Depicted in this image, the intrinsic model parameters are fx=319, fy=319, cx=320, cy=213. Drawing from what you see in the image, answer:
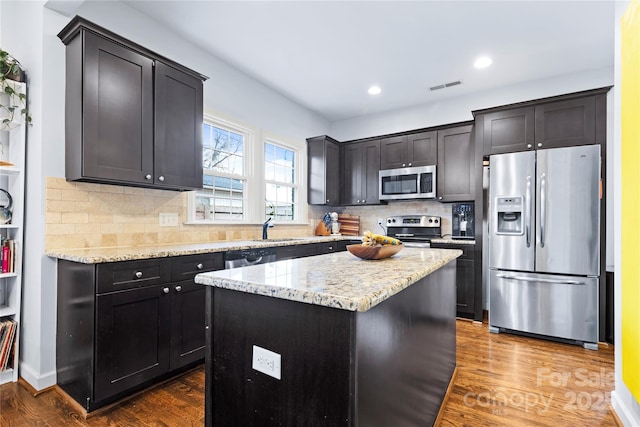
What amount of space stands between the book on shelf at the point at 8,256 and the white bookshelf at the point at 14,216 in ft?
0.04

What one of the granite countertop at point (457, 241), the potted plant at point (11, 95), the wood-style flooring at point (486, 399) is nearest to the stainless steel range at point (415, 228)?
the granite countertop at point (457, 241)

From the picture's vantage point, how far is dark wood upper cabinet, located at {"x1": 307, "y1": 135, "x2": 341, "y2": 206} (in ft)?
15.8

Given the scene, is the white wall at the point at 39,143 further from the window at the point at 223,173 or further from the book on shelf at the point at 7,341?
the window at the point at 223,173

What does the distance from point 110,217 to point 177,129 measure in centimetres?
88

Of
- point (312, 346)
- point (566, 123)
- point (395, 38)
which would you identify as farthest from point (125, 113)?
point (566, 123)

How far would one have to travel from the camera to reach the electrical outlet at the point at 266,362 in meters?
1.08

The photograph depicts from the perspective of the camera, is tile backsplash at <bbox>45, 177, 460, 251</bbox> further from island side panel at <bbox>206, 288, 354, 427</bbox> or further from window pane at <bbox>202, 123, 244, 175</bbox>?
island side panel at <bbox>206, 288, 354, 427</bbox>

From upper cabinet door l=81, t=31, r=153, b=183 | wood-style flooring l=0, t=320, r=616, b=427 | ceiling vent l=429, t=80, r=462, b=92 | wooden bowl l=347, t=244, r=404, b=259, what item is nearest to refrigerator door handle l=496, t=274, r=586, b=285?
wood-style flooring l=0, t=320, r=616, b=427

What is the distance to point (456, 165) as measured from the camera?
4188 millimetres

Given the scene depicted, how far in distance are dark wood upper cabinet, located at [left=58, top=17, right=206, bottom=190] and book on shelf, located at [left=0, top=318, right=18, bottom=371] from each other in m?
1.08

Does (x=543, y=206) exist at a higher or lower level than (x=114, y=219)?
higher

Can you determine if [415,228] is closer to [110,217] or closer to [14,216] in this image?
[110,217]

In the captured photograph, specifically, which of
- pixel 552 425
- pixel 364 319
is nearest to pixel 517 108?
pixel 552 425

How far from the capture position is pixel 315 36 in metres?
3.04
